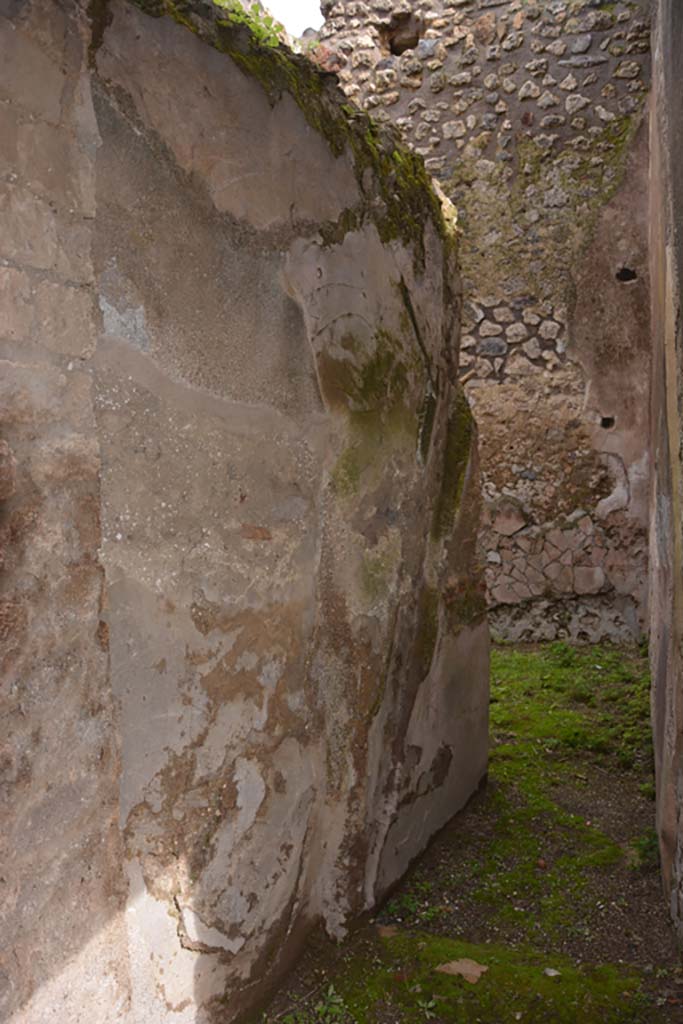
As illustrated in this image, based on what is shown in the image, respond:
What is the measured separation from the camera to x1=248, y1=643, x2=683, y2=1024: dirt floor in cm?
230

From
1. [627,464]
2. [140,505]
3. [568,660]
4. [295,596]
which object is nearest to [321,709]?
[295,596]

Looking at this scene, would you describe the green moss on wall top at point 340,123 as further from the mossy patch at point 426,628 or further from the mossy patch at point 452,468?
the mossy patch at point 426,628

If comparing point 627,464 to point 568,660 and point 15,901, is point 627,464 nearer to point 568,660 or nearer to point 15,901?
point 568,660

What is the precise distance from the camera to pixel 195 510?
2025 millimetres

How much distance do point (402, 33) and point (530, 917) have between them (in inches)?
222

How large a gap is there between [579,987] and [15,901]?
146cm

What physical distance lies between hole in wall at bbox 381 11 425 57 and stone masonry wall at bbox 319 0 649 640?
1cm

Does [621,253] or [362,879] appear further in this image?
[621,253]

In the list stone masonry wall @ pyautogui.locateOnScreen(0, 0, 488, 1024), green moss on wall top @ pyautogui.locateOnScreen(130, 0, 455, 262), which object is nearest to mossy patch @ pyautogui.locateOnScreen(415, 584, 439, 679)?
stone masonry wall @ pyautogui.locateOnScreen(0, 0, 488, 1024)

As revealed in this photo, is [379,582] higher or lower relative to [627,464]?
lower

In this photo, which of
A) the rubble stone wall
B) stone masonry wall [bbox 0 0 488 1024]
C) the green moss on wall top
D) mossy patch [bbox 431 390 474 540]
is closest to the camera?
stone masonry wall [bbox 0 0 488 1024]

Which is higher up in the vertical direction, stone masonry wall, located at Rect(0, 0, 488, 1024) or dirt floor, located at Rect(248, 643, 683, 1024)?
stone masonry wall, located at Rect(0, 0, 488, 1024)

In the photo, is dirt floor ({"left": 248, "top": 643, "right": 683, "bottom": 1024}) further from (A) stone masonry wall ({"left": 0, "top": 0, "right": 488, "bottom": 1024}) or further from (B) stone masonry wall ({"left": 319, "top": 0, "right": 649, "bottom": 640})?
(B) stone masonry wall ({"left": 319, "top": 0, "right": 649, "bottom": 640})

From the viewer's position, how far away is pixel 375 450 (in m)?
2.60
